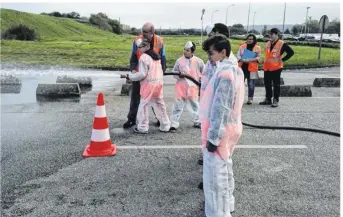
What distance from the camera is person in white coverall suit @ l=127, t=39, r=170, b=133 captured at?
5.71 metres

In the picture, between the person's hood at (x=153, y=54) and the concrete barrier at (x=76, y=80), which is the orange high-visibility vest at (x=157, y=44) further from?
the concrete barrier at (x=76, y=80)

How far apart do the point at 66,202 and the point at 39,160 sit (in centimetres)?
137

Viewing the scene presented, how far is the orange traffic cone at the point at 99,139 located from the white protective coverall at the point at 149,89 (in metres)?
0.88

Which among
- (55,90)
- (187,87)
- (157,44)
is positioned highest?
(157,44)

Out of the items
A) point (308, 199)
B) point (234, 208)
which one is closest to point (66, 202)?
point (234, 208)

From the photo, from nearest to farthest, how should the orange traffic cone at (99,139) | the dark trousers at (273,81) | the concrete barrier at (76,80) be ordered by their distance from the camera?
the orange traffic cone at (99,139) < the dark trousers at (273,81) < the concrete barrier at (76,80)

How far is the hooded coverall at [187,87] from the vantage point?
620 cm

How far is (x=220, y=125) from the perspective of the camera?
3.03 m

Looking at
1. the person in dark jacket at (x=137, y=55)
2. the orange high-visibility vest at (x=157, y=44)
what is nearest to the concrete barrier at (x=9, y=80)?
the person in dark jacket at (x=137, y=55)

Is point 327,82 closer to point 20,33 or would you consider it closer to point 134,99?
point 134,99

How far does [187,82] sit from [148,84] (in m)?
0.75

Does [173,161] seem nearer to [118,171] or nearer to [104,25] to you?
[118,171]

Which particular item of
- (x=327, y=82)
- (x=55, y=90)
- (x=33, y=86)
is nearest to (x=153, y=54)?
(x=55, y=90)

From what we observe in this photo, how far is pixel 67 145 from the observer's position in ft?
18.1
